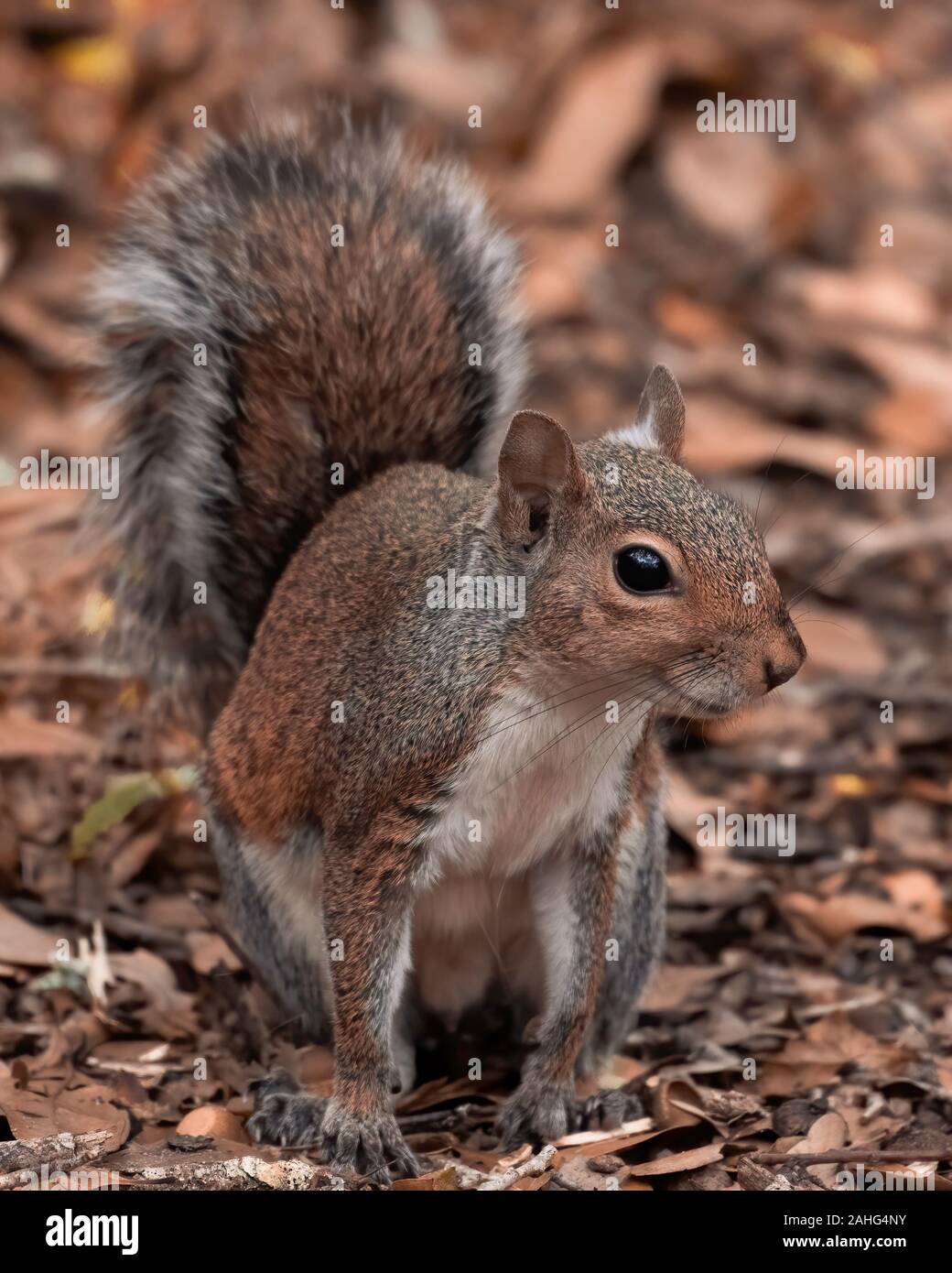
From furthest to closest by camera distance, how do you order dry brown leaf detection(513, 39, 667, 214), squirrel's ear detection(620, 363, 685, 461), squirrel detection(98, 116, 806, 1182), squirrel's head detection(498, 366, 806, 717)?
dry brown leaf detection(513, 39, 667, 214) < squirrel's ear detection(620, 363, 685, 461) < squirrel detection(98, 116, 806, 1182) < squirrel's head detection(498, 366, 806, 717)

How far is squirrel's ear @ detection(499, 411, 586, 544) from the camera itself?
11.7ft

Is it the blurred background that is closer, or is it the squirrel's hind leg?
the squirrel's hind leg

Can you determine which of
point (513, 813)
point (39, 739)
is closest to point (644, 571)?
point (513, 813)

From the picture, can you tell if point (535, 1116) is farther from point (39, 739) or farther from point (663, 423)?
point (39, 739)

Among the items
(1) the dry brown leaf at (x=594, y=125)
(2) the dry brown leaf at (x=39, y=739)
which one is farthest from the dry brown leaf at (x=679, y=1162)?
(1) the dry brown leaf at (x=594, y=125)

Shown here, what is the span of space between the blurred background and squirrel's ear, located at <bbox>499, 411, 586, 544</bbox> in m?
0.62

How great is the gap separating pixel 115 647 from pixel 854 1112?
2.34m

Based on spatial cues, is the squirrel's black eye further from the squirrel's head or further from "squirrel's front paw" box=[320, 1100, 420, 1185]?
"squirrel's front paw" box=[320, 1100, 420, 1185]

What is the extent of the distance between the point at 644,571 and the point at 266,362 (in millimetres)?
1460

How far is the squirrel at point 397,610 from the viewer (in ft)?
11.8

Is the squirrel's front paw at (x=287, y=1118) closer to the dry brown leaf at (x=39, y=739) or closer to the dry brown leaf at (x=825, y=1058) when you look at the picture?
the dry brown leaf at (x=825, y=1058)

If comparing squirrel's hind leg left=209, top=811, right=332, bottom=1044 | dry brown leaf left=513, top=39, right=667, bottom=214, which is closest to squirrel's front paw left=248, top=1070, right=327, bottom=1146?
squirrel's hind leg left=209, top=811, right=332, bottom=1044

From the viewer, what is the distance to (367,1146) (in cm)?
378

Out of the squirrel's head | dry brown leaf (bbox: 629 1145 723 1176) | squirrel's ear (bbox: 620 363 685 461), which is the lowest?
dry brown leaf (bbox: 629 1145 723 1176)
